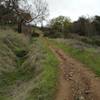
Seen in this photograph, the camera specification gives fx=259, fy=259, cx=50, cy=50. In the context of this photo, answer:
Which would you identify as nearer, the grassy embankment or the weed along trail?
the weed along trail

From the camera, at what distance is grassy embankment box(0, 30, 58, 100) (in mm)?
10930

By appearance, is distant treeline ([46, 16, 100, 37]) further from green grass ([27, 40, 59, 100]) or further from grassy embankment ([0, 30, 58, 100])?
green grass ([27, 40, 59, 100])

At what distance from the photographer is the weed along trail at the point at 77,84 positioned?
10039 mm

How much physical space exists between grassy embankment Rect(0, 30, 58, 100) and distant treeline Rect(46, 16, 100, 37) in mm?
28009

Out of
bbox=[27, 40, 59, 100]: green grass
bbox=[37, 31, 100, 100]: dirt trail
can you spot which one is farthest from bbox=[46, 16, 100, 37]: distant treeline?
bbox=[27, 40, 59, 100]: green grass

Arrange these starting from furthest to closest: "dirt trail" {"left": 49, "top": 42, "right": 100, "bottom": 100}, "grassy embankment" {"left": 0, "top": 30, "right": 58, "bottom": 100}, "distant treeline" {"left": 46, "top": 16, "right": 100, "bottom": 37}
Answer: "distant treeline" {"left": 46, "top": 16, "right": 100, "bottom": 37} → "grassy embankment" {"left": 0, "top": 30, "right": 58, "bottom": 100} → "dirt trail" {"left": 49, "top": 42, "right": 100, "bottom": 100}

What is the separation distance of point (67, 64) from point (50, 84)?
463 centimetres

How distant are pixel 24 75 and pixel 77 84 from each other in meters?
5.08

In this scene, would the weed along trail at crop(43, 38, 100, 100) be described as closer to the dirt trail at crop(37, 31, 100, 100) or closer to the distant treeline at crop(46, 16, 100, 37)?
the dirt trail at crop(37, 31, 100, 100)

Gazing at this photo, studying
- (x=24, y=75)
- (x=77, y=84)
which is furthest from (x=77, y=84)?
(x=24, y=75)

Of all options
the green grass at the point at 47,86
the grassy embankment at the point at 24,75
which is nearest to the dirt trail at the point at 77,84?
the green grass at the point at 47,86

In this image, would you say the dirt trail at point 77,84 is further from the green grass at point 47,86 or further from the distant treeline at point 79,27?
the distant treeline at point 79,27

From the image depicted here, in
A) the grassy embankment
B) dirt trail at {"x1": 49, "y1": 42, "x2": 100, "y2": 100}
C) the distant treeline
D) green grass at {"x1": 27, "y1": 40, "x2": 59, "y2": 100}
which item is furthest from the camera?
the distant treeline

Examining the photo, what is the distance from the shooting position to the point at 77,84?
447 inches
